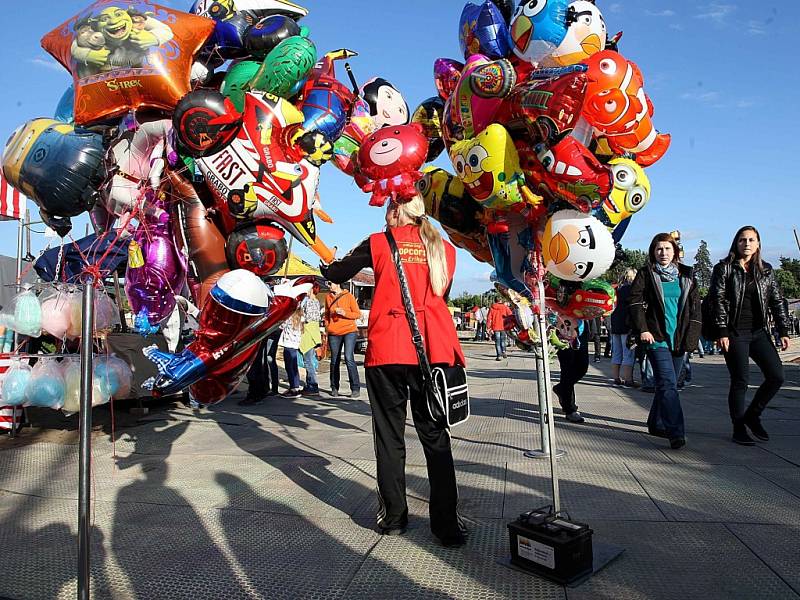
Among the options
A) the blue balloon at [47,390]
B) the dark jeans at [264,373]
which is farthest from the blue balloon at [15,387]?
the dark jeans at [264,373]

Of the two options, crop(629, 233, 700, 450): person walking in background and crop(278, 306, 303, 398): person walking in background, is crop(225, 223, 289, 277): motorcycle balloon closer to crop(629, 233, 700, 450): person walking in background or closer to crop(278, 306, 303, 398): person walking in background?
crop(629, 233, 700, 450): person walking in background

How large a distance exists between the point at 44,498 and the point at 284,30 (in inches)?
141

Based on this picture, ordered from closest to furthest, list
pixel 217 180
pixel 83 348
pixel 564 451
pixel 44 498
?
1. pixel 83 348
2. pixel 217 180
3. pixel 44 498
4. pixel 564 451

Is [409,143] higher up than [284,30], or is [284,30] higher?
[284,30]

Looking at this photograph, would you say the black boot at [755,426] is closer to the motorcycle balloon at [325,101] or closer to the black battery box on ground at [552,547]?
the black battery box on ground at [552,547]

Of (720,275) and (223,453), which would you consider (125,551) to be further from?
(720,275)

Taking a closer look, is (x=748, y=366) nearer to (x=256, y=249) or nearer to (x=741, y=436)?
(x=741, y=436)

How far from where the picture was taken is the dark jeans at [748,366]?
529 cm

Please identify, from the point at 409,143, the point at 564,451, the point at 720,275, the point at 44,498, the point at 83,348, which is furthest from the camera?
the point at 720,275

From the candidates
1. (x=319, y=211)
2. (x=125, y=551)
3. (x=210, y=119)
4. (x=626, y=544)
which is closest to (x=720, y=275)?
(x=626, y=544)

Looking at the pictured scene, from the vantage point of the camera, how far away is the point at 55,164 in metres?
3.60

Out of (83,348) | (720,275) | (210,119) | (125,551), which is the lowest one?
(125,551)

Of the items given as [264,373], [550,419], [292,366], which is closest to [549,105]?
[550,419]

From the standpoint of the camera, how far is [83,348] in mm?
2443
